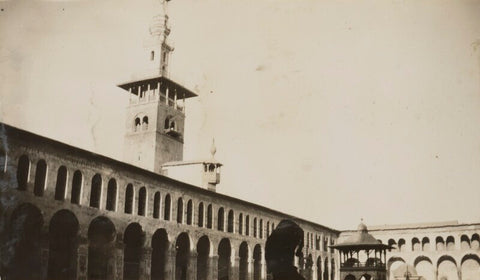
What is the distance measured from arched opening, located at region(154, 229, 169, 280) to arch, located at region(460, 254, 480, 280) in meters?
38.9

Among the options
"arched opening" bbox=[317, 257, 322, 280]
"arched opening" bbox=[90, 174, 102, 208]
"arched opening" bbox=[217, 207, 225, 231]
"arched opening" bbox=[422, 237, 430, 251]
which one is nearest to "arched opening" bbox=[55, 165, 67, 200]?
"arched opening" bbox=[90, 174, 102, 208]

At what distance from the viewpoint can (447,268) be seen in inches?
2416

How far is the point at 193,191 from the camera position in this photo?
38.0m

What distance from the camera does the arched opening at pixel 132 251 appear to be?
32.0m

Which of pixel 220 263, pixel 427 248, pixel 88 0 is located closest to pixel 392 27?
pixel 88 0

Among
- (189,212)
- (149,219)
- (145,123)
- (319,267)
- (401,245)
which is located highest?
(145,123)

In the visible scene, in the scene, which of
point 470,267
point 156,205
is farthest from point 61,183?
point 470,267

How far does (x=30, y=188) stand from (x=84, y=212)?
156 inches

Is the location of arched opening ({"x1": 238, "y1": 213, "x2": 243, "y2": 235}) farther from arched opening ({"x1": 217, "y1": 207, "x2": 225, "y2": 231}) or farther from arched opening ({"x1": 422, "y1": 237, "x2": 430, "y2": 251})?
arched opening ({"x1": 422, "y1": 237, "x2": 430, "y2": 251})

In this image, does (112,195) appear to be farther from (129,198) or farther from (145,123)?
(145,123)

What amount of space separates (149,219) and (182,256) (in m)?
5.79

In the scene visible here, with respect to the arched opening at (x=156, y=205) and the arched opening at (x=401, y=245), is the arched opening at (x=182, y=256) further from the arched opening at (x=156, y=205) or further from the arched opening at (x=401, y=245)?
the arched opening at (x=401, y=245)

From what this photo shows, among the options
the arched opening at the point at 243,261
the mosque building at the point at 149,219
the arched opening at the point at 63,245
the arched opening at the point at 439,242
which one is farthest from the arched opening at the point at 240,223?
the arched opening at the point at 439,242

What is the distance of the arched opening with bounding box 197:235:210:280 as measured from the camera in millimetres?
39125
